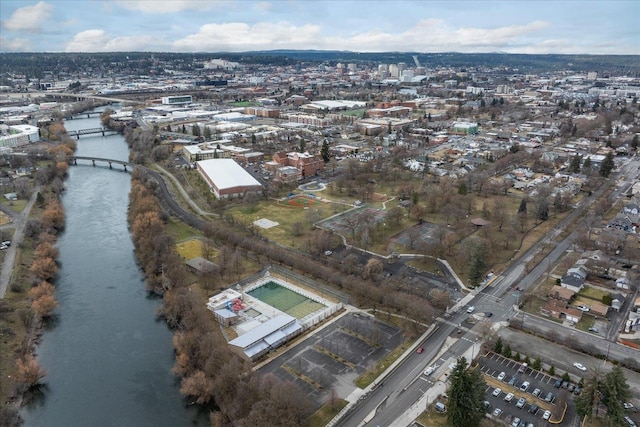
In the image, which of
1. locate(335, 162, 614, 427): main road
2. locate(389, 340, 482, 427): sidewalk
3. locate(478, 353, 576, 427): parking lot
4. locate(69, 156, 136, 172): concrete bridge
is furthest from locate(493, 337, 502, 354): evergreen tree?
locate(69, 156, 136, 172): concrete bridge

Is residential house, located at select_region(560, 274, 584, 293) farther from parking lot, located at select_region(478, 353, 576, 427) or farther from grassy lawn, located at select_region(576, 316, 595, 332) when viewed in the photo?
parking lot, located at select_region(478, 353, 576, 427)

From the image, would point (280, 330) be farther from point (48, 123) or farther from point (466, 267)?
point (48, 123)

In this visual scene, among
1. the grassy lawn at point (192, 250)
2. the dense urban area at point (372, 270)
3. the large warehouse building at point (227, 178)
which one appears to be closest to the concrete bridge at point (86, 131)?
the dense urban area at point (372, 270)

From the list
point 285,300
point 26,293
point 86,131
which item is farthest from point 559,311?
point 86,131

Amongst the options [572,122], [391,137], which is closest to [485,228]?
[391,137]

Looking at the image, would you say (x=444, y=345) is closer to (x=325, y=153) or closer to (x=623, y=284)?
(x=623, y=284)

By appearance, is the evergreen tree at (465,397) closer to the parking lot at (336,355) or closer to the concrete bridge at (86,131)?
the parking lot at (336,355)
